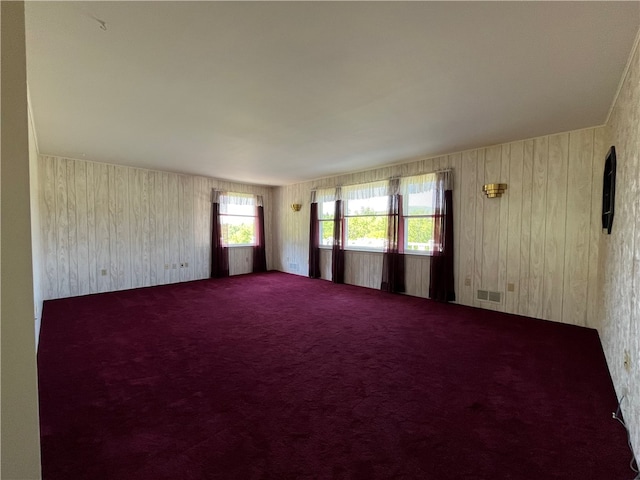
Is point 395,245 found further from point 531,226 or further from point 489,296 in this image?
point 531,226

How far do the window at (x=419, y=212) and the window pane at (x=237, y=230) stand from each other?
13.4ft

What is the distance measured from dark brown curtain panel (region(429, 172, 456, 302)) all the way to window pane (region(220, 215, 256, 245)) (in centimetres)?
466

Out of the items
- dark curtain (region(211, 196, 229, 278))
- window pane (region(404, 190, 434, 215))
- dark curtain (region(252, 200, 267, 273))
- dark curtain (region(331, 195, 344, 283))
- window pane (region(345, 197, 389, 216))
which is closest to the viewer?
window pane (region(404, 190, 434, 215))

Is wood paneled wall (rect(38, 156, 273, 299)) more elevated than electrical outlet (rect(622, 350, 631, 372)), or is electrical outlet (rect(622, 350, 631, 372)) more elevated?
wood paneled wall (rect(38, 156, 273, 299))

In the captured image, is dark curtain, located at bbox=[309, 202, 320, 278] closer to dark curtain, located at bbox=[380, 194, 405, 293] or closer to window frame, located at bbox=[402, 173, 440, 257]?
dark curtain, located at bbox=[380, 194, 405, 293]

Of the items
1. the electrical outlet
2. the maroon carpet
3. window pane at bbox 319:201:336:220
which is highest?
window pane at bbox 319:201:336:220

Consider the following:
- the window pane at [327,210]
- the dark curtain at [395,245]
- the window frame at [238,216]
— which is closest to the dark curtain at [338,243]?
the window pane at [327,210]

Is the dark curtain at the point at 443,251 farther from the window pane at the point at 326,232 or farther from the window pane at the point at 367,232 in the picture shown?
the window pane at the point at 326,232

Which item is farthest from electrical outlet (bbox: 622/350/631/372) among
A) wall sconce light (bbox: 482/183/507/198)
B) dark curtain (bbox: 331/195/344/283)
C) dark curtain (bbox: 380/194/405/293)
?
dark curtain (bbox: 331/195/344/283)

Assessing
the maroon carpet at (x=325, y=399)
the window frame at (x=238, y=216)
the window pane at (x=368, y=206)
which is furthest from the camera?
the window frame at (x=238, y=216)

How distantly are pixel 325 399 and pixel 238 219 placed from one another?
596 centimetres

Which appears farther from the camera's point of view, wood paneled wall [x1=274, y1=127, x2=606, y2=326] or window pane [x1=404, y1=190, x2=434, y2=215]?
window pane [x1=404, y1=190, x2=434, y2=215]

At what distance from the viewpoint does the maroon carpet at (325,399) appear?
152 cm

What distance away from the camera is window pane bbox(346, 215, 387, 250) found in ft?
18.7
